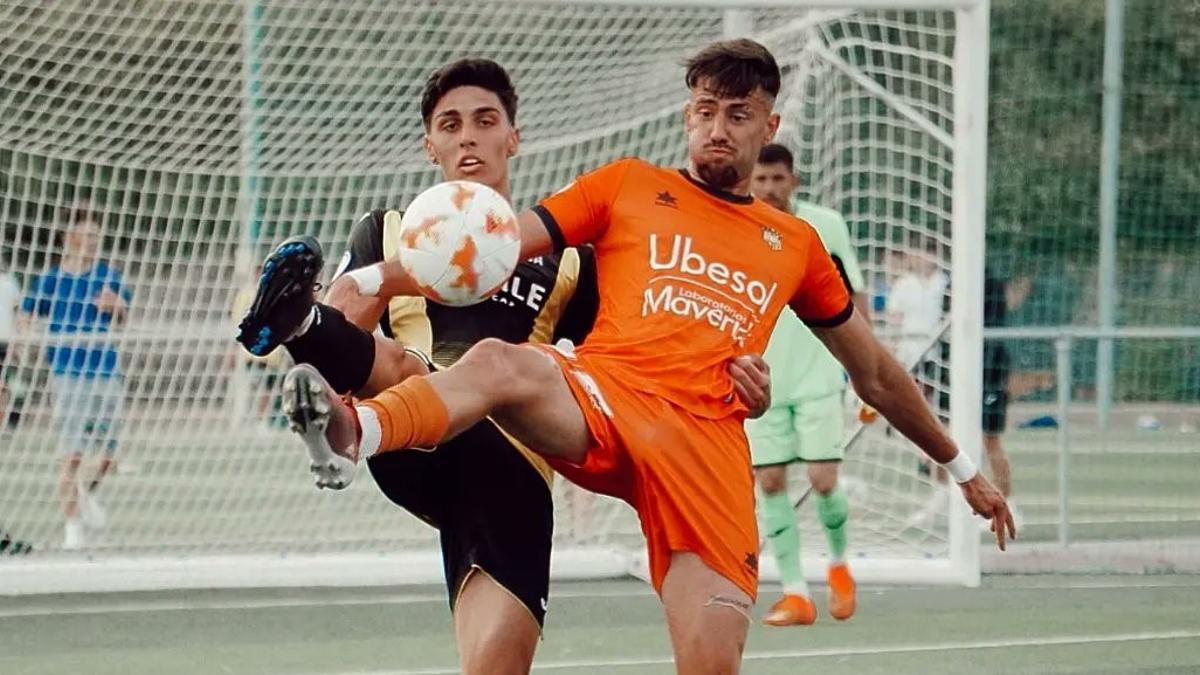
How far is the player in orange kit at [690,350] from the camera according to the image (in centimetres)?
527

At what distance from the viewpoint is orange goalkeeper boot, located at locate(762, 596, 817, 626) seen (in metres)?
9.21

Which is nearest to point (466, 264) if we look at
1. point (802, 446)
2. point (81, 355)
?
point (802, 446)

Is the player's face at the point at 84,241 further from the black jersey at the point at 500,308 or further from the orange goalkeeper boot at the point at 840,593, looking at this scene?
the black jersey at the point at 500,308

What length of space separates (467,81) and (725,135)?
2.38 feet

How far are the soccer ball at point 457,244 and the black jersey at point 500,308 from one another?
2.11 ft

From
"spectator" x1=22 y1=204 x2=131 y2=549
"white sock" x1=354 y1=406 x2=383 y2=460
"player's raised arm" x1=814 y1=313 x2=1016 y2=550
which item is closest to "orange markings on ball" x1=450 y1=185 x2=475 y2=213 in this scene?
"white sock" x1=354 y1=406 x2=383 y2=460

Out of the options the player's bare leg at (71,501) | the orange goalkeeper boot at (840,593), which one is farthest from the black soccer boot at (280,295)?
the player's bare leg at (71,501)

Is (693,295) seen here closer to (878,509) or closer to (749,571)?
(749,571)

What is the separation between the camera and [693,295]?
5523 millimetres

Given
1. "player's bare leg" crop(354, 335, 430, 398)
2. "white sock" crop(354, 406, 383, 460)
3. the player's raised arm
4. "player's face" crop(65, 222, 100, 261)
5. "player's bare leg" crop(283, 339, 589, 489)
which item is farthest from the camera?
"player's face" crop(65, 222, 100, 261)

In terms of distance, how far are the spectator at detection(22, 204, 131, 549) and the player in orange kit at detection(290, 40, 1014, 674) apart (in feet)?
19.8

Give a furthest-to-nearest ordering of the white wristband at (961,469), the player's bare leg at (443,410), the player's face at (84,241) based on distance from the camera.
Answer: the player's face at (84,241) → the white wristband at (961,469) → the player's bare leg at (443,410)

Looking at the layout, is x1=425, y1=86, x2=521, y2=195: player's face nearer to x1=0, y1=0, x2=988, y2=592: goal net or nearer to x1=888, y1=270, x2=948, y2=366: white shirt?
x1=0, y1=0, x2=988, y2=592: goal net

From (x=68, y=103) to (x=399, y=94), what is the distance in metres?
1.81
